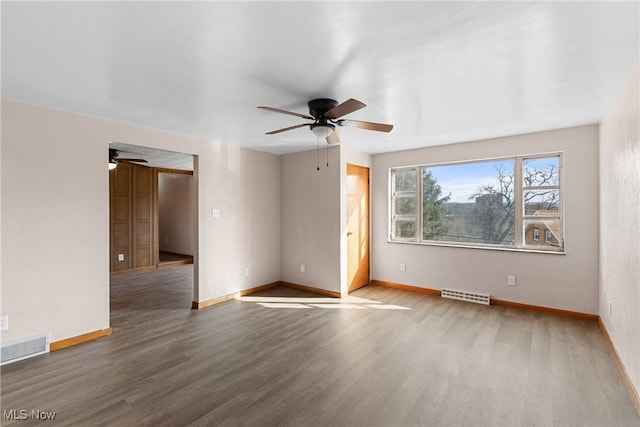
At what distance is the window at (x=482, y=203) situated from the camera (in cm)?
414

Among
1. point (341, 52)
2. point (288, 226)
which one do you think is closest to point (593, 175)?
point (341, 52)

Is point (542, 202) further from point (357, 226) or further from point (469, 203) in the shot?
point (357, 226)

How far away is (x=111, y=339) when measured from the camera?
3.31 meters

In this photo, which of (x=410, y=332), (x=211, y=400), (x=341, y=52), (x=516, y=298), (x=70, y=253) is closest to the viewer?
(x=341, y=52)

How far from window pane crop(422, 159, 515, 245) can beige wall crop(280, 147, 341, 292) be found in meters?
1.55

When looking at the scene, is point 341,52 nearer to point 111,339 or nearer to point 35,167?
point 35,167

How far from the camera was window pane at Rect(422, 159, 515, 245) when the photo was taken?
446 cm

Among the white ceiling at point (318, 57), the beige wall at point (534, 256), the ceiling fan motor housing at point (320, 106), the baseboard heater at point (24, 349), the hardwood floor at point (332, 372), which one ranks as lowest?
the hardwood floor at point (332, 372)

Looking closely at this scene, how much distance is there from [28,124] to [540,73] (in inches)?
172

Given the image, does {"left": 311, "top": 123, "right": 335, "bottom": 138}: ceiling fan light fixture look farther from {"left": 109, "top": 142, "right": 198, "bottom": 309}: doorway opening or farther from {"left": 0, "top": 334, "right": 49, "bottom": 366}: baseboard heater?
{"left": 109, "top": 142, "right": 198, "bottom": 309}: doorway opening

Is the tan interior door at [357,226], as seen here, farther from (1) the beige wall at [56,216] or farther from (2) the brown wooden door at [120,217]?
(2) the brown wooden door at [120,217]

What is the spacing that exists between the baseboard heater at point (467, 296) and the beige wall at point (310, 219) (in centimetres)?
166

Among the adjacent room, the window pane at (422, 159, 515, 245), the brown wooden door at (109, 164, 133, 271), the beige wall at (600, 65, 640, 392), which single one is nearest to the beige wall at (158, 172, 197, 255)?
the brown wooden door at (109, 164, 133, 271)

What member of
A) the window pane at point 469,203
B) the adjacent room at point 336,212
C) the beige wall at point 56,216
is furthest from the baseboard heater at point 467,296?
the beige wall at point 56,216
